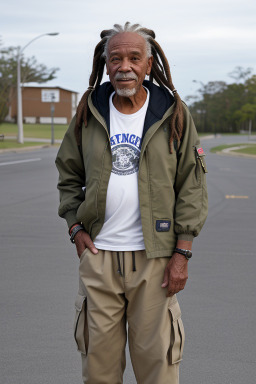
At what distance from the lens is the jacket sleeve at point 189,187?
9.71 ft

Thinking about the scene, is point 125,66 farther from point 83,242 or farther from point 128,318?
point 128,318

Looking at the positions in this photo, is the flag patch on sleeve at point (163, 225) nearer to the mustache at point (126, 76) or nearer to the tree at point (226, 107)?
the mustache at point (126, 76)

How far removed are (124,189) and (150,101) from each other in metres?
0.43

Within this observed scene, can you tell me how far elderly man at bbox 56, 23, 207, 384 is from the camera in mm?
2932

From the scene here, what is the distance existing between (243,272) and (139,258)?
161 inches

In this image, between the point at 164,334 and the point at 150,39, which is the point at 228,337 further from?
the point at 150,39

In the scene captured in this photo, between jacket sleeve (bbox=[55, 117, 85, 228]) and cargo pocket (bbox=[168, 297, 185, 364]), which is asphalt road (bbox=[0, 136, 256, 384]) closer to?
cargo pocket (bbox=[168, 297, 185, 364])

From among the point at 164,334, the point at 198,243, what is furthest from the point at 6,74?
the point at 164,334

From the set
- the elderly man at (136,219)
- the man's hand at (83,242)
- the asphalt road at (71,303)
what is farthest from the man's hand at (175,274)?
the asphalt road at (71,303)

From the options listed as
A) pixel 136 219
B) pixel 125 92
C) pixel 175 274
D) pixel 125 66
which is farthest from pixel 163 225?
pixel 125 66

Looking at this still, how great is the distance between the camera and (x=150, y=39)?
3043 mm

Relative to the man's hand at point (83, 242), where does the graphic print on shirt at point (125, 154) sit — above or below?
above

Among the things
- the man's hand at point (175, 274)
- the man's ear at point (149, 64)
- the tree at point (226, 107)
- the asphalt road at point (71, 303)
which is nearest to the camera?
the man's hand at point (175, 274)

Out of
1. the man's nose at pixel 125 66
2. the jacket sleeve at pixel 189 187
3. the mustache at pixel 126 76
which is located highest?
the man's nose at pixel 125 66
